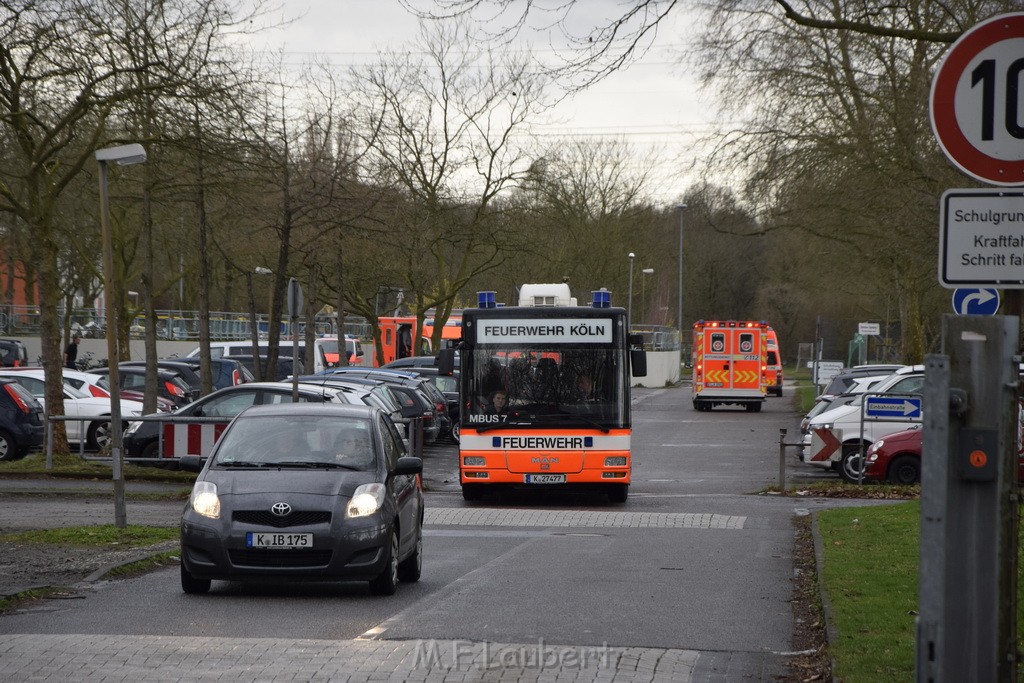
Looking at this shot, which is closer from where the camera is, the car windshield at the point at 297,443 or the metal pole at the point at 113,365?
the car windshield at the point at 297,443

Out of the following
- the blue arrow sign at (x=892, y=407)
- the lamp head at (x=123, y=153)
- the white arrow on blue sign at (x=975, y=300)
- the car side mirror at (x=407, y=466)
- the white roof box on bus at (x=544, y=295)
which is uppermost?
the lamp head at (x=123, y=153)

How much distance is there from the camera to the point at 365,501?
10.6 metres

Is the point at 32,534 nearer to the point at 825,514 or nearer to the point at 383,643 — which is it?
the point at 383,643

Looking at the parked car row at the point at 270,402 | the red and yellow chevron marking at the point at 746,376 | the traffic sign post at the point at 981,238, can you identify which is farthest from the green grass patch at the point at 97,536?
the red and yellow chevron marking at the point at 746,376

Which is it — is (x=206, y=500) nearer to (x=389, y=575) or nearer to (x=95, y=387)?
(x=389, y=575)

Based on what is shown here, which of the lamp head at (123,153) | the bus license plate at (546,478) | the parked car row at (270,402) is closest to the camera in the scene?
the lamp head at (123,153)

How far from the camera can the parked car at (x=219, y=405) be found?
22000mm

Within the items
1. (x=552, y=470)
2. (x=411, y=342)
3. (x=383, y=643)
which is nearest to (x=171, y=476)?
(x=552, y=470)

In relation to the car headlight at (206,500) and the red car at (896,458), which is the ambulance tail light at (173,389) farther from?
the car headlight at (206,500)

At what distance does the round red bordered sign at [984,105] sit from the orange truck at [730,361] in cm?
4314

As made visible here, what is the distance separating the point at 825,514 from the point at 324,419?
821 cm

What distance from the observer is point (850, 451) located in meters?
23.8

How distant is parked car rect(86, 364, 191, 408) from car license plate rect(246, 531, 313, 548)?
801 inches

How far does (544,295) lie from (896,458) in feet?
23.9
